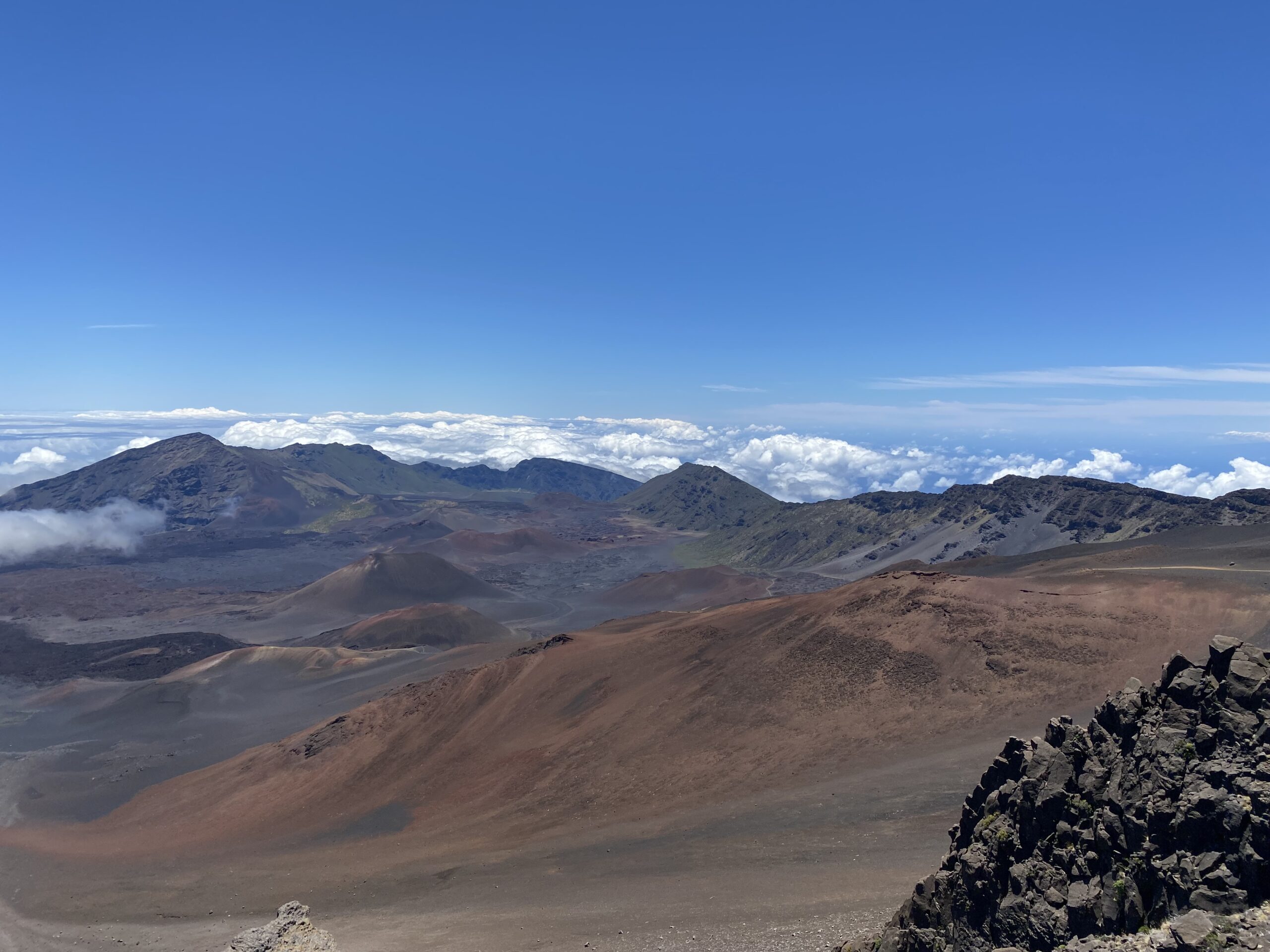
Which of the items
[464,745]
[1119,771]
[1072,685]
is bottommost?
[464,745]

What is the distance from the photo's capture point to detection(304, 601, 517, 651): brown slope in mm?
104625

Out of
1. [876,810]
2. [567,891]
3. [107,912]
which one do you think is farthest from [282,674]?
[876,810]

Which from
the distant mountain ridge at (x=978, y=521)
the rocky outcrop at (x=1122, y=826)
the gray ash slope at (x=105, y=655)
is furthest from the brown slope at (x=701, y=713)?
the distant mountain ridge at (x=978, y=521)

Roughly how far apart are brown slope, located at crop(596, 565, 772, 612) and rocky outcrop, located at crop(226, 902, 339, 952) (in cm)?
→ 10135

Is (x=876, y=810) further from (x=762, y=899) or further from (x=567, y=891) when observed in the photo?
(x=567, y=891)

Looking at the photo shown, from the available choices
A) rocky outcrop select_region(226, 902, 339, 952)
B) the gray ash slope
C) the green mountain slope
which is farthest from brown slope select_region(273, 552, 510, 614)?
rocky outcrop select_region(226, 902, 339, 952)

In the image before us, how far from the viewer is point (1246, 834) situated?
41.7 feet

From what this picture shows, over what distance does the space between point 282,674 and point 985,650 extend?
73.8 m

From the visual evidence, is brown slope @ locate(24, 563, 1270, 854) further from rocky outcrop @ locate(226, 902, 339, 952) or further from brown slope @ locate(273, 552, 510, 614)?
brown slope @ locate(273, 552, 510, 614)

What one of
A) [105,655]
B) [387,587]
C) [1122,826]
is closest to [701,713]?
[1122,826]

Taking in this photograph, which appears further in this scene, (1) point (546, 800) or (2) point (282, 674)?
(2) point (282, 674)

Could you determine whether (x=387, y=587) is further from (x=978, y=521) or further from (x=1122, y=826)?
(x=1122, y=826)

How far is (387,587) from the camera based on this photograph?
14088cm

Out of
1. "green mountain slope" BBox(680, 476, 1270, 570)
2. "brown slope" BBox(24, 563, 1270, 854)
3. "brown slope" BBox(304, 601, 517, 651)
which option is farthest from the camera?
"green mountain slope" BBox(680, 476, 1270, 570)
